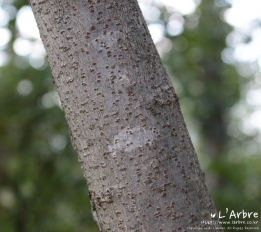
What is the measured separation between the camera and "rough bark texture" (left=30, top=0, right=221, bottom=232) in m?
0.97

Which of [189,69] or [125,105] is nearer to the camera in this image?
[125,105]

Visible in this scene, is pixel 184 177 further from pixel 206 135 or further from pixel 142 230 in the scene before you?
pixel 206 135

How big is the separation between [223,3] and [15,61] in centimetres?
340

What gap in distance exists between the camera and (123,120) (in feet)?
3.22

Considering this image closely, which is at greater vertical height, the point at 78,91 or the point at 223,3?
the point at 223,3

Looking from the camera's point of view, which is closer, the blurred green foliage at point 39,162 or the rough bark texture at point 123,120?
the rough bark texture at point 123,120

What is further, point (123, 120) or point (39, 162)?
point (39, 162)

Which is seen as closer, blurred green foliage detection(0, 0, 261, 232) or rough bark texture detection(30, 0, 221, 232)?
rough bark texture detection(30, 0, 221, 232)

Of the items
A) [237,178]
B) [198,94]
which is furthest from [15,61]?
[237,178]

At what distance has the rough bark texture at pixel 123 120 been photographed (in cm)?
97

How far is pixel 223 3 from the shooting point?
590 cm

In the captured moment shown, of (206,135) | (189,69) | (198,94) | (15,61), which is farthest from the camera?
(206,135)

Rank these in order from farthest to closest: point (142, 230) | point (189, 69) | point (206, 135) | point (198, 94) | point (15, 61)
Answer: point (206, 135)
point (198, 94)
point (189, 69)
point (15, 61)
point (142, 230)

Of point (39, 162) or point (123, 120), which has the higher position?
point (39, 162)
